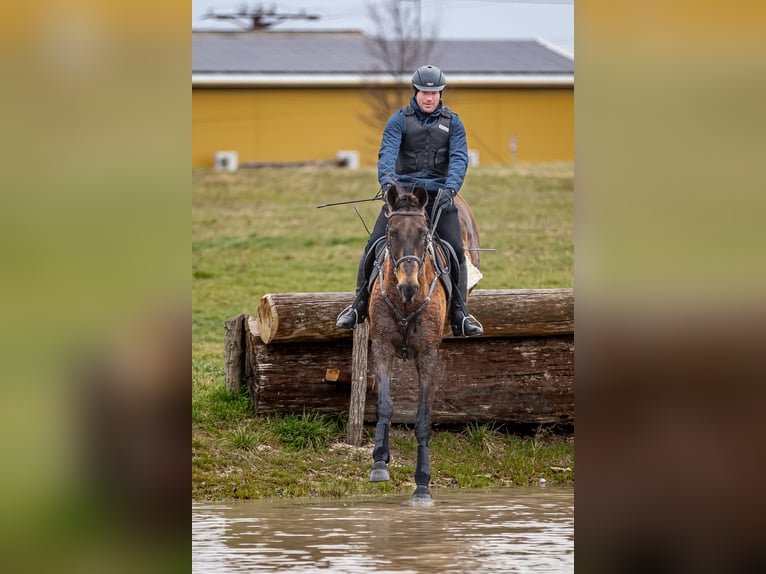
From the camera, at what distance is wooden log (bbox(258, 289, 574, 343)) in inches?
438

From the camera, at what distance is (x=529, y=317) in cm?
1152

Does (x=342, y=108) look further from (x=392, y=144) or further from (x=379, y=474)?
(x=379, y=474)

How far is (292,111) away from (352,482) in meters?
17.8

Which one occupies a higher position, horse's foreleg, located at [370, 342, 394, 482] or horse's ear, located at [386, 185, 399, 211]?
horse's ear, located at [386, 185, 399, 211]

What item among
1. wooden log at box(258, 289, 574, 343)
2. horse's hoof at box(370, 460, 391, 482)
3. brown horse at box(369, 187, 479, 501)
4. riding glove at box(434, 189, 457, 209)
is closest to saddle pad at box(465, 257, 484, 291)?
brown horse at box(369, 187, 479, 501)

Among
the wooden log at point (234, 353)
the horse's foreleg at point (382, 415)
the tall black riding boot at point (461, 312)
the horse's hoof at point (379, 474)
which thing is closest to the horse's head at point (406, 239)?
the horse's foreleg at point (382, 415)

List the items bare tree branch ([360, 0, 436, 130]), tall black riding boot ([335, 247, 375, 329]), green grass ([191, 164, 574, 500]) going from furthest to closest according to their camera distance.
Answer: bare tree branch ([360, 0, 436, 130]) < green grass ([191, 164, 574, 500]) < tall black riding boot ([335, 247, 375, 329])

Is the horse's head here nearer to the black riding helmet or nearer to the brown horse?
the brown horse

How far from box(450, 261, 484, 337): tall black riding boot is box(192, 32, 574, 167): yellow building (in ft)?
55.2

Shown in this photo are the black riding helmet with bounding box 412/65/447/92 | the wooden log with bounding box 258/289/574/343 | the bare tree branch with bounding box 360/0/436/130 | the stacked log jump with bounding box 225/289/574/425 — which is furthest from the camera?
the bare tree branch with bounding box 360/0/436/130

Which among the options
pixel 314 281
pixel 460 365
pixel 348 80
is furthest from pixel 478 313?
pixel 348 80

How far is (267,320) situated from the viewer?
11203mm

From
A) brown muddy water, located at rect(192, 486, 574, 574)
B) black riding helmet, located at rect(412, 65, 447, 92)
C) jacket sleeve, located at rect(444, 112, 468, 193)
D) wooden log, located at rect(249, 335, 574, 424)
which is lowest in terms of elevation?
brown muddy water, located at rect(192, 486, 574, 574)
